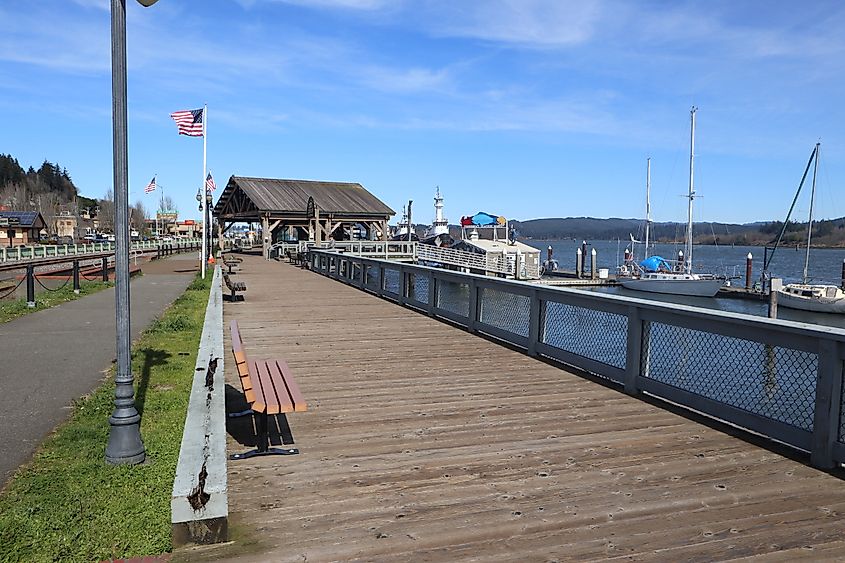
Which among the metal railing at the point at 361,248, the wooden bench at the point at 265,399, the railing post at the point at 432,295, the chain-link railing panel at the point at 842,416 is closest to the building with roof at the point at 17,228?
the metal railing at the point at 361,248

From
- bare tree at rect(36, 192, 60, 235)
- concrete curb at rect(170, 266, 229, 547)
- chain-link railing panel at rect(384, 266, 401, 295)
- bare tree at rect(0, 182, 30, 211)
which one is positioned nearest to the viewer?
concrete curb at rect(170, 266, 229, 547)

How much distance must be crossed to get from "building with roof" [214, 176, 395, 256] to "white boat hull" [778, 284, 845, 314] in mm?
27380

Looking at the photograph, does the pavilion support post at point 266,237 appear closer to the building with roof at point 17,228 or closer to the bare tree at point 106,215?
the building with roof at point 17,228

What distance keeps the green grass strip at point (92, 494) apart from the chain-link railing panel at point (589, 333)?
4.58 m

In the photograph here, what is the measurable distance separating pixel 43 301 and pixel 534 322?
52.6ft

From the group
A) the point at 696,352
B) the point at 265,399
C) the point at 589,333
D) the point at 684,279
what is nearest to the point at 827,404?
the point at 696,352

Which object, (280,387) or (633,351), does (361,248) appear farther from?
(280,387)

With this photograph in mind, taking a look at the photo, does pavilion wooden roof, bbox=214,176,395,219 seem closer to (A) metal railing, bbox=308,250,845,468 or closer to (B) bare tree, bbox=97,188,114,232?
(A) metal railing, bbox=308,250,845,468

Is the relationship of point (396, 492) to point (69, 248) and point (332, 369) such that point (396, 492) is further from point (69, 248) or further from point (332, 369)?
point (69, 248)

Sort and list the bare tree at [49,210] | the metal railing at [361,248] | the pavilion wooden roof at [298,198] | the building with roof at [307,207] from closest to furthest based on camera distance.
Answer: the metal railing at [361,248]
the building with roof at [307,207]
the pavilion wooden roof at [298,198]
the bare tree at [49,210]

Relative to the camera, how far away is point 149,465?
556 centimetres

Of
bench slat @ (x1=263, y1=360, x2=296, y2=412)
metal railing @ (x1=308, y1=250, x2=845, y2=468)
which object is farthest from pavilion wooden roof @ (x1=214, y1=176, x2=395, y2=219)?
bench slat @ (x1=263, y1=360, x2=296, y2=412)

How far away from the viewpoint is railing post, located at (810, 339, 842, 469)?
15.9 feet

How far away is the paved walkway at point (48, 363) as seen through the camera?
22.3 ft
